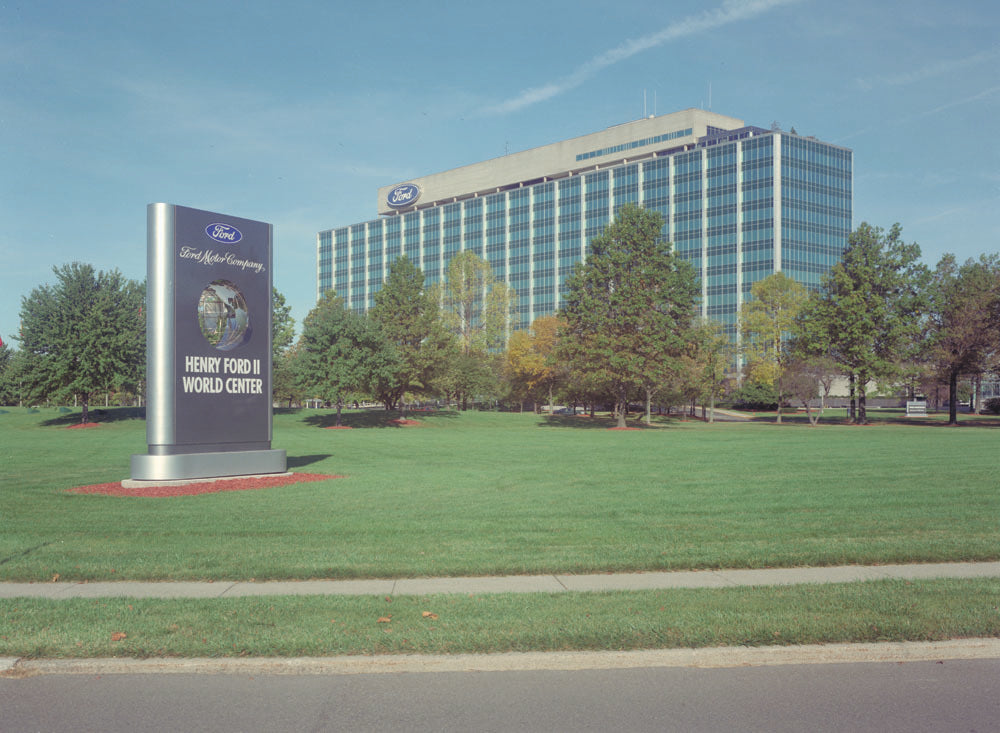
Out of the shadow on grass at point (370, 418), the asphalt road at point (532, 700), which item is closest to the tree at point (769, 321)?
the shadow on grass at point (370, 418)

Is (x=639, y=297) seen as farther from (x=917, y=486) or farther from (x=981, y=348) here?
(x=917, y=486)

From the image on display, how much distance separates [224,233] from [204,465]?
576cm

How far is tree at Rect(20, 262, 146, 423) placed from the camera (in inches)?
2026

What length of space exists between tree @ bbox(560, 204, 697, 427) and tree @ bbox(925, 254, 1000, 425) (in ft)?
62.7

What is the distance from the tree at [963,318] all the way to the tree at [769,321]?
12.4 meters

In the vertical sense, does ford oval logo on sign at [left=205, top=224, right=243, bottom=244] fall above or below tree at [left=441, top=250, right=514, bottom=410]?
below

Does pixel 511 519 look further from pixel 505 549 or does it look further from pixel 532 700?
pixel 532 700

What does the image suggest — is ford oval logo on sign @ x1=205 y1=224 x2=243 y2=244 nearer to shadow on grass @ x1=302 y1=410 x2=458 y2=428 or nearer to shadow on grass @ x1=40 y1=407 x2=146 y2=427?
shadow on grass @ x1=302 y1=410 x2=458 y2=428

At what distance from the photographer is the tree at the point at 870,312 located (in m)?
56.0

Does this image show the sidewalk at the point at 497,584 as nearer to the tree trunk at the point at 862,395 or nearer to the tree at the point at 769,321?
the tree trunk at the point at 862,395

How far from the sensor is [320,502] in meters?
14.9

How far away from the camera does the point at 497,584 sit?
830 cm

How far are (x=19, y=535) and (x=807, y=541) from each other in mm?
11610

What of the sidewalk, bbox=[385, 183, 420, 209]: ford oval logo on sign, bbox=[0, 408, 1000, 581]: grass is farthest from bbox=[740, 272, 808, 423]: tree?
bbox=[385, 183, 420, 209]: ford oval logo on sign
